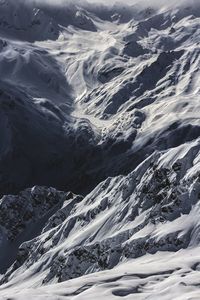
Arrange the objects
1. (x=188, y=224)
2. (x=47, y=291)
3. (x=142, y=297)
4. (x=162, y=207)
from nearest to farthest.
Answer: (x=142, y=297), (x=47, y=291), (x=188, y=224), (x=162, y=207)

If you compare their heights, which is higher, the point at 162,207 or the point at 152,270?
the point at 162,207

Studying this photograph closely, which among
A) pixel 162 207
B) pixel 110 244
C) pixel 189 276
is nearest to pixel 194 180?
pixel 162 207

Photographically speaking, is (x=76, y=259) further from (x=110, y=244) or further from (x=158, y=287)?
(x=158, y=287)

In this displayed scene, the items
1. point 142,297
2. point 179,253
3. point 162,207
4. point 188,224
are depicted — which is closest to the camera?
point 142,297

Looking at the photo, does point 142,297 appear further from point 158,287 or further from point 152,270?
point 152,270

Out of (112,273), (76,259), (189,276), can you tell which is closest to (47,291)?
(112,273)

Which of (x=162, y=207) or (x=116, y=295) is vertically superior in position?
(x=162, y=207)

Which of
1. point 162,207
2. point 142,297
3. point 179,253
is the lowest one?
point 142,297

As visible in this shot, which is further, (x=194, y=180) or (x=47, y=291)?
(x=194, y=180)

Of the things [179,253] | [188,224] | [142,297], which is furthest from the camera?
[188,224]
